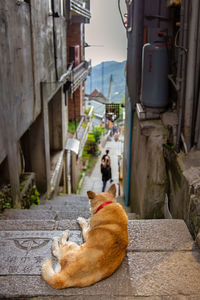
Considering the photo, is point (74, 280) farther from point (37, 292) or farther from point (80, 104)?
point (80, 104)

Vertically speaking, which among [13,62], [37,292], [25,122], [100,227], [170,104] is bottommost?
[37,292]

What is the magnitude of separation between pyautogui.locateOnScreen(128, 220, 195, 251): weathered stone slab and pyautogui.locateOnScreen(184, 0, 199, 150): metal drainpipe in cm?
150

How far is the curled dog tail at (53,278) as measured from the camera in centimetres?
303

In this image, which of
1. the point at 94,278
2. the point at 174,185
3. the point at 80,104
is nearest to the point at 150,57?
the point at 174,185

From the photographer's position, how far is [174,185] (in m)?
5.18

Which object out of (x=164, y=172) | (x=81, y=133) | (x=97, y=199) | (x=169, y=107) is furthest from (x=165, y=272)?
(x=81, y=133)

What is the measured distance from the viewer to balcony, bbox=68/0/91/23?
13969 millimetres

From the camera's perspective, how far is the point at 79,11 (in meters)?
14.9

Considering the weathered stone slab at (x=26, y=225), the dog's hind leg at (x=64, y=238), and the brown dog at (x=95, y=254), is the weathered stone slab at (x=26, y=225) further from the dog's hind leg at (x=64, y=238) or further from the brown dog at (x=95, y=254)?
the brown dog at (x=95, y=254)

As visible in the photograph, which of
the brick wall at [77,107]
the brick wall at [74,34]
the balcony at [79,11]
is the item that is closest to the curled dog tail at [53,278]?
the balcony at [79,11]

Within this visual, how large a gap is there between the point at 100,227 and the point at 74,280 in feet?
2.07

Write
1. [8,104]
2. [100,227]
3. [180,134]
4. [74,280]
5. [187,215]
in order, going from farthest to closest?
[8,104]
[180,134]
[187,215]
[100,227]
[74,280]

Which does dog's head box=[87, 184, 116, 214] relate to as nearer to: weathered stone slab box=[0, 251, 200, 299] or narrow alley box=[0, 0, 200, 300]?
narrow alley box=[0, 0, 200, 300]

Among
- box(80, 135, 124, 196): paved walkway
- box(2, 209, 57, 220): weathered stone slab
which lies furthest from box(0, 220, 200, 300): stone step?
box(80, 135, 124, 196): paved walkway
